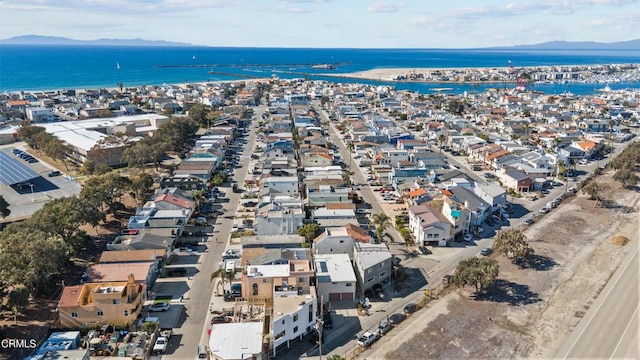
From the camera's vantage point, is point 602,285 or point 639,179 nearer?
point 602,285

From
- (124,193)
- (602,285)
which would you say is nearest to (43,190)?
(124,193)

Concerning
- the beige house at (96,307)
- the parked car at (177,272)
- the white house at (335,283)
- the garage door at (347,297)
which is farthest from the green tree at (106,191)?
the garage door at (347,297)

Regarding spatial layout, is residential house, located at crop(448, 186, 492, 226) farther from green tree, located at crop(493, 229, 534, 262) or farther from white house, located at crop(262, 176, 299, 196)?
white house, located at crop(262, 176, 299, 196)

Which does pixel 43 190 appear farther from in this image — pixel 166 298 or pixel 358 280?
pixel 358 280

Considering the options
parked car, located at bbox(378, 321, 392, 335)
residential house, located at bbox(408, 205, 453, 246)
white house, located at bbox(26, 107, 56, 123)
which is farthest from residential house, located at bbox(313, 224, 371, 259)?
white house, located at bbox(26, 107, 56, 123)

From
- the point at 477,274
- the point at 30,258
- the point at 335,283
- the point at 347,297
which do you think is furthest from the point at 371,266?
the point at 30,258
